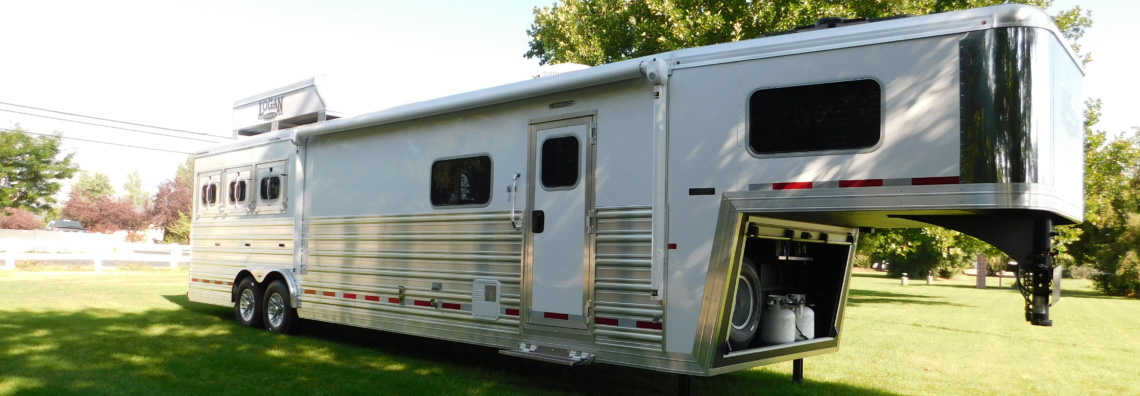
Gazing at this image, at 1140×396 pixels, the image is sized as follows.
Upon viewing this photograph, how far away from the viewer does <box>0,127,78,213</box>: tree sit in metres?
47.8

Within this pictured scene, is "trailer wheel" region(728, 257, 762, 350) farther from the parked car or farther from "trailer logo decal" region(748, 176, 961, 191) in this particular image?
the parked car

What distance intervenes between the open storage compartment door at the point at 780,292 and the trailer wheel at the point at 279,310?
570cm

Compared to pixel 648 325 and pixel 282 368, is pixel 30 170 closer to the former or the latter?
pixel 282 368

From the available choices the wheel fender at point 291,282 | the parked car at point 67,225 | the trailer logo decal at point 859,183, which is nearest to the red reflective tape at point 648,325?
the trailer logo decal at point 859,183

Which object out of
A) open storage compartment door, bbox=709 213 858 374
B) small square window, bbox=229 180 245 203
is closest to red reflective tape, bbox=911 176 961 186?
open storage compartment door, bbox=709 213 858 374

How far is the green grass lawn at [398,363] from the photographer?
6.88m

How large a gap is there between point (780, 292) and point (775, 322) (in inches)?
16.7

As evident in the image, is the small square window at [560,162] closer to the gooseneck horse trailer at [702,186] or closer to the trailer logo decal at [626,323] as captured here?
the gooseneck horse trailer at [702,186]

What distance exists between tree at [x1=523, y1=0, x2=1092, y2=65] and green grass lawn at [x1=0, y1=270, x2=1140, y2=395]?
6.48 meters

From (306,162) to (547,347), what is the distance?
458 centimetres

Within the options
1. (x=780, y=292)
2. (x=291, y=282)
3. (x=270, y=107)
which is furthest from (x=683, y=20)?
(x=780, y=292)

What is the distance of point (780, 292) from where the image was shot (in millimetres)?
6863

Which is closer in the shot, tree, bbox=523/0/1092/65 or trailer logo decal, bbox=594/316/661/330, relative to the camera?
trailer logo decal, bbox=594/316/661/330

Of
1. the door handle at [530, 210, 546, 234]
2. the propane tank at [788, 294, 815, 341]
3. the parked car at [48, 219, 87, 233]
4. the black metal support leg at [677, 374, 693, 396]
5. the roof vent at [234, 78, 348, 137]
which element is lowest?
the black metal support leg at [677, 374, 693, 396]
